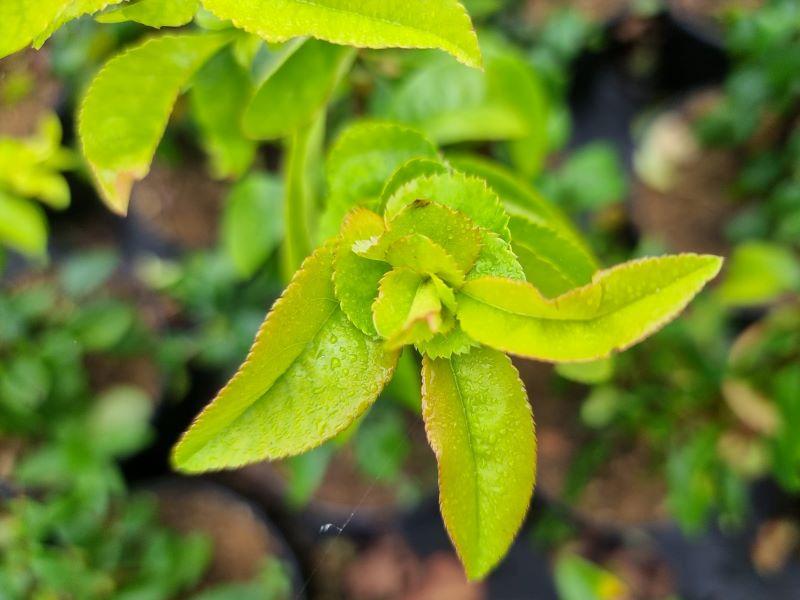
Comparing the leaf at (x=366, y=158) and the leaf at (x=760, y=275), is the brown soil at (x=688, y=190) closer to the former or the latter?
the leaf at (x=760, y=275)

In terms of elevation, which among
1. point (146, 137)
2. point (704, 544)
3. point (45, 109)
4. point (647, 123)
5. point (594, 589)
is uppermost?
point (146, 137)

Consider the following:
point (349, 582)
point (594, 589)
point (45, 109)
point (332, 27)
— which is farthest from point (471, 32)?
point (45, 109)

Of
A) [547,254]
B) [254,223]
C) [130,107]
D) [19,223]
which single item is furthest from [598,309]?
[19,223]

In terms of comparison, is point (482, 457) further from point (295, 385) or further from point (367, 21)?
point (367, 21)

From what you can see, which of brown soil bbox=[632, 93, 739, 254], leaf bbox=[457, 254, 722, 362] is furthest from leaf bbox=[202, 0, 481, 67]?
brown soil bbox=[632, 93, 739, 254]

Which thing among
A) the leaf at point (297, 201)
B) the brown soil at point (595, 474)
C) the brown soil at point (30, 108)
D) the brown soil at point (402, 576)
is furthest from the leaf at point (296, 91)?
the brown soil at point (30, 108)

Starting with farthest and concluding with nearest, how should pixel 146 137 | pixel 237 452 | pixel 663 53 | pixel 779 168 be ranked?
pixel 663 53, pixel 779 168, pixel 146 137, pixel 237 452

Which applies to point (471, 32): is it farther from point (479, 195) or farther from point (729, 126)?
point (729, 126)
